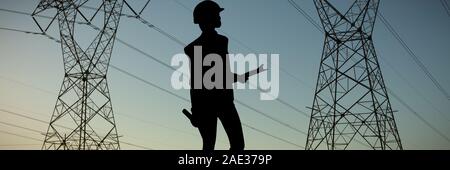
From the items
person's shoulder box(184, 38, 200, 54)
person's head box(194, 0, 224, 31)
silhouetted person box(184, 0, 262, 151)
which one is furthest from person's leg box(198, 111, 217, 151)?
person's head box(194, 0, 224, 31)

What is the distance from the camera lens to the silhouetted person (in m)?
3.06

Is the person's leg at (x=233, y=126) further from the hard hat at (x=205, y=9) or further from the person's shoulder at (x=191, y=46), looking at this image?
the hard hat at (x=205, y=9)

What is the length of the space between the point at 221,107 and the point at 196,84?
0.24 m

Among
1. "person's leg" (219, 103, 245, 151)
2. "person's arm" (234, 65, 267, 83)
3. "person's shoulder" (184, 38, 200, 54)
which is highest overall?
"person's shoulder" (184, 38, 200, 54)

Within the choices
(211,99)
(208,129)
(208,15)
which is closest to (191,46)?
(208,15)

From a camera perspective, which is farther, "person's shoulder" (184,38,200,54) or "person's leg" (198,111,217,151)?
"person's shoulder" (184,38,200,54)

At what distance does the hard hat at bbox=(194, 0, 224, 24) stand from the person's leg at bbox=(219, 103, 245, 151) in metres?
0.67

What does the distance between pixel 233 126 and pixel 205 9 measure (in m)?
0.85

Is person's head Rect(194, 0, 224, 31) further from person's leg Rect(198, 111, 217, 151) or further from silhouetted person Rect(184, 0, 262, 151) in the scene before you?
person's leg Rect(198, 111, 217, 151)

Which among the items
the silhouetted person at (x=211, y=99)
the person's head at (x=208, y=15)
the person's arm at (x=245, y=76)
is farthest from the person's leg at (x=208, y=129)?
the person's head at (x=208, y=15)

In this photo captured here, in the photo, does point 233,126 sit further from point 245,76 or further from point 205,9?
point 205,9

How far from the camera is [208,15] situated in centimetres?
323

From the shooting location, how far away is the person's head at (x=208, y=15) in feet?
10.6
